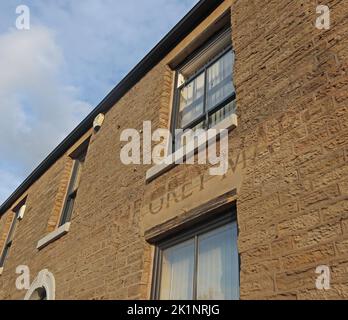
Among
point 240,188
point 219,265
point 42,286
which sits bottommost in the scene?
point 219,265

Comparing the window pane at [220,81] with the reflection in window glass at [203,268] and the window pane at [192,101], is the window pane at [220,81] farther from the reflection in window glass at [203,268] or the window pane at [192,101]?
the reflection in window glass at [203,268]

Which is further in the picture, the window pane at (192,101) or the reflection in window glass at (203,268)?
the window pane at (192,101)

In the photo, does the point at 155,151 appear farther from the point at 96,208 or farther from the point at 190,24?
the point at 190,24

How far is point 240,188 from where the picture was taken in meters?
4.16

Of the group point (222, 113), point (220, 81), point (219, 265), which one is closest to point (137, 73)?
point (220, 81)

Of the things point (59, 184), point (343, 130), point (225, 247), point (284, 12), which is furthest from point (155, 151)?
point (59, 184)

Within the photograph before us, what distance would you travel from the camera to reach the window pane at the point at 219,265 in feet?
13.4

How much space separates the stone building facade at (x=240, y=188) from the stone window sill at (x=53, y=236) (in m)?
0.03

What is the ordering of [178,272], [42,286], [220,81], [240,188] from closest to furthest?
[240,188] → [178,272] → [220,81] → [42,286]

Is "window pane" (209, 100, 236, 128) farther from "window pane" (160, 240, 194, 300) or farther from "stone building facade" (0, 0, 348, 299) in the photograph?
"window pane" (160, 240, 194, 300)

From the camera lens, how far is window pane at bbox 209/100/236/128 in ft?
17.5

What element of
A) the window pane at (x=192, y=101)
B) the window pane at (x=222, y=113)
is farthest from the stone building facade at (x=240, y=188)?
the window pane at (x=222, y=113)

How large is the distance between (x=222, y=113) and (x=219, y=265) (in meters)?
2.15

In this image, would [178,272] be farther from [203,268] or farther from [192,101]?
[192,101]
